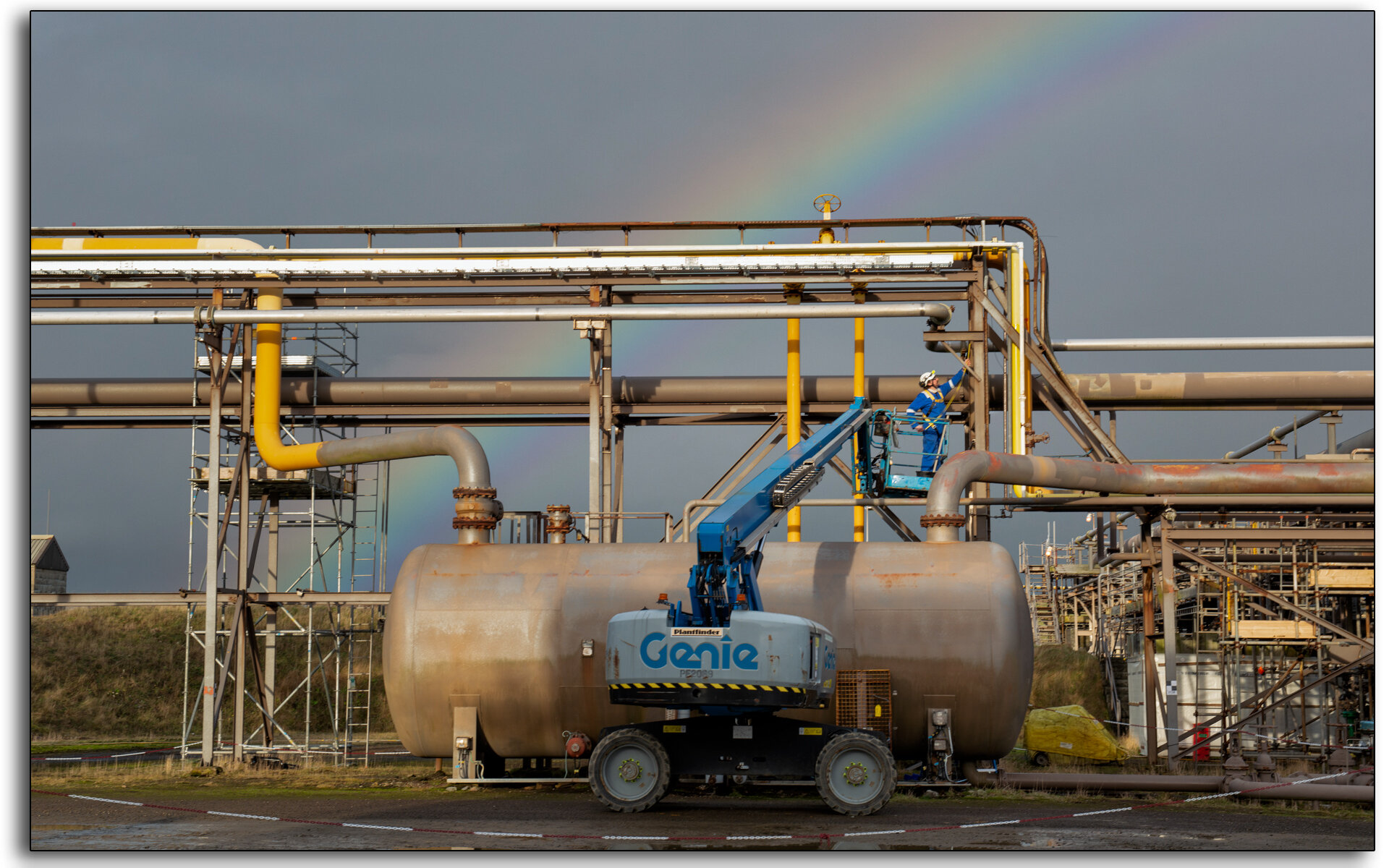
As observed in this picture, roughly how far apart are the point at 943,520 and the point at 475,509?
265 inches

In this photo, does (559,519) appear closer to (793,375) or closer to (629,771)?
(629,771)

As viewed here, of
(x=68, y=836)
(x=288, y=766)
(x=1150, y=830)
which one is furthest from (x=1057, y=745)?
(x=68, y=836)

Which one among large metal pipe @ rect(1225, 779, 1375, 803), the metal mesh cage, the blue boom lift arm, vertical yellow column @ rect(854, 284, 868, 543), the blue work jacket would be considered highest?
vertical yellow column @ rect(854, 284, 868, 543)

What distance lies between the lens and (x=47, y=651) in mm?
42031

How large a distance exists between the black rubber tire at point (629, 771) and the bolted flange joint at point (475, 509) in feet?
15.2

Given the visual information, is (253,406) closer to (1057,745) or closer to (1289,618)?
(1057,745)

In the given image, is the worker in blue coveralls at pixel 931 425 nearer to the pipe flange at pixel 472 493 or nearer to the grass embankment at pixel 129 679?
the pipe flange at pixel 472 493

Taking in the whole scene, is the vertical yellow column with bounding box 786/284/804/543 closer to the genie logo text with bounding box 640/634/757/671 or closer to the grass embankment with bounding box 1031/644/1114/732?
the genie logo text with bounding box 640/634/757/671

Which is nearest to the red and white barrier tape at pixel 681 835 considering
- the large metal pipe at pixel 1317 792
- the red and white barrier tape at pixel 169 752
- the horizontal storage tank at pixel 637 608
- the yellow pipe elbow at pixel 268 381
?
the large metal pipe at pixel 1317 792

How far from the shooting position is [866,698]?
16.8 metres

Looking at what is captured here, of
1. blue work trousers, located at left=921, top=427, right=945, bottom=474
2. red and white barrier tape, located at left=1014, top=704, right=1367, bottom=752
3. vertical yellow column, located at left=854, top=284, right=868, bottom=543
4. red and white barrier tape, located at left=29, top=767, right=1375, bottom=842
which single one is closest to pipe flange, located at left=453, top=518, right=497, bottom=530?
red and white barrier tape, located at left=29, top=767, right=1375, bottom=842

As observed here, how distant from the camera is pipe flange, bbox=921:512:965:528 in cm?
1836

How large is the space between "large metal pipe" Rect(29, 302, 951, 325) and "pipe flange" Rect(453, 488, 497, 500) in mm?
4249

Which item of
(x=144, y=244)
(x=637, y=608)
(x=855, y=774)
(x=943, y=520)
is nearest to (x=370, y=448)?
(x=637, y=608)
